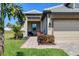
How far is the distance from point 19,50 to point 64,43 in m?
2.23

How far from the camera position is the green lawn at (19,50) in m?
11.5

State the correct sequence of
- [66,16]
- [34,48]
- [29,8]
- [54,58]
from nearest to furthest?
[54,58], [29,8], [34,48], [66,16]

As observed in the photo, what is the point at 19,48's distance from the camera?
12430mm

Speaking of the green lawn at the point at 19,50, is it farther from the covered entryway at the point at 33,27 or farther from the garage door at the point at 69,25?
the garage door at the point at 69,25

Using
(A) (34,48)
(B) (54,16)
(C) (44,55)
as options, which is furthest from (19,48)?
(B) (54,16)

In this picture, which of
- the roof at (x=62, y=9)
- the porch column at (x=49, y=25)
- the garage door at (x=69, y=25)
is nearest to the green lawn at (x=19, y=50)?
the garage door at (x=69, y=25)

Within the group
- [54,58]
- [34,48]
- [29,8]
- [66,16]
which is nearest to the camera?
[54,58]

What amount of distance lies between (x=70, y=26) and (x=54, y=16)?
38.9 inches

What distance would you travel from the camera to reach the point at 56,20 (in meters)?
13.5

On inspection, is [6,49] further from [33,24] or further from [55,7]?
[55,7]

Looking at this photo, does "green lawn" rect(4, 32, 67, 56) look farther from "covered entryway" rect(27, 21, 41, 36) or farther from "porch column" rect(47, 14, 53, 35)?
"porch column" rect(47, 14, 53, 35)

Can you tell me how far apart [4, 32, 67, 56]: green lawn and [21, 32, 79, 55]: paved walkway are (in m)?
0.28

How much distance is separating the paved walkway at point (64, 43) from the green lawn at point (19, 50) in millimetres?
278

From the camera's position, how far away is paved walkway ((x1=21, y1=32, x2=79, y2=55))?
12266 millimetres
